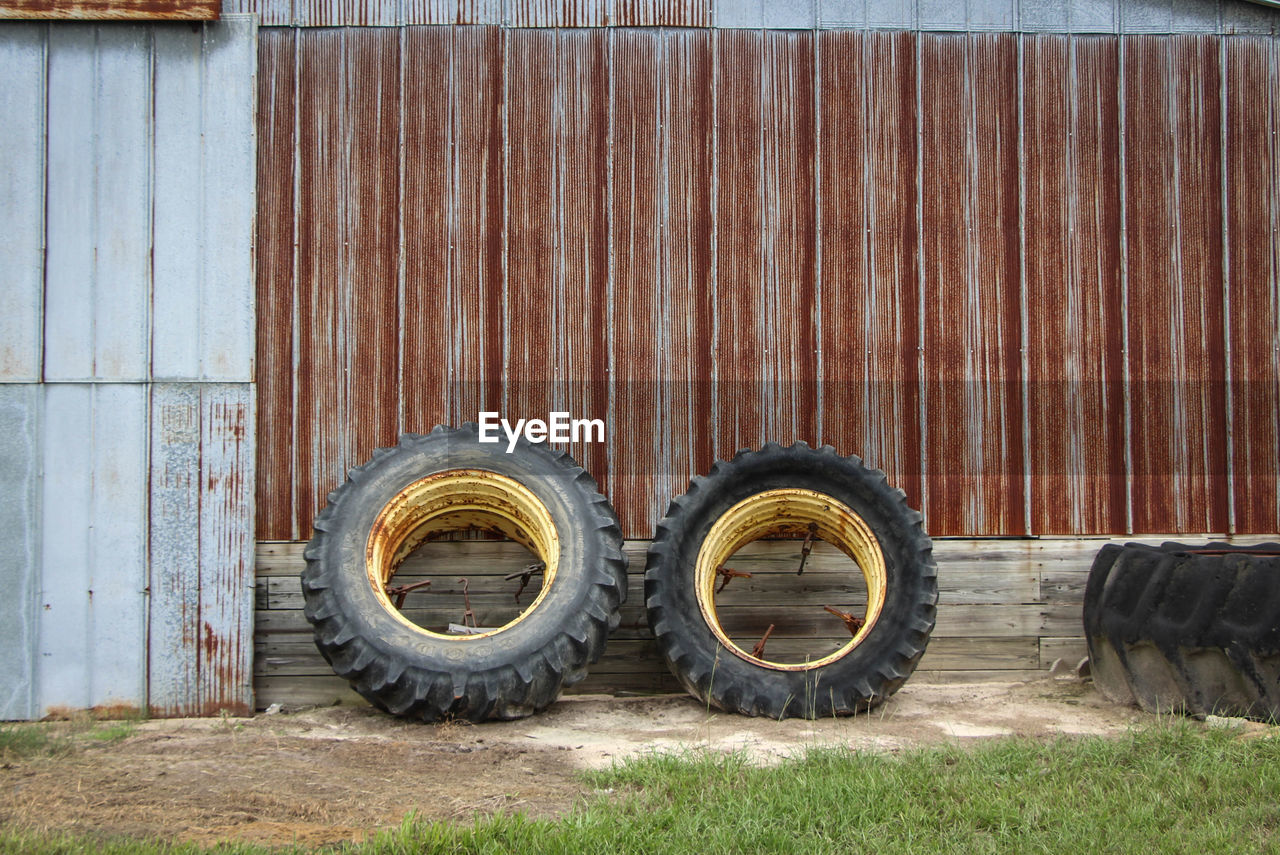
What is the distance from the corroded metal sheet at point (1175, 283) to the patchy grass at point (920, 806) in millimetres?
2544

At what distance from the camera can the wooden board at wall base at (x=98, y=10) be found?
6.63 metres

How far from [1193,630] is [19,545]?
24.5ft

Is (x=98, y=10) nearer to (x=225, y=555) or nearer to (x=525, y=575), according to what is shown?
(x=225, y=555)

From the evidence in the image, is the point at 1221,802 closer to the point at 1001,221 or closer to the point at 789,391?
the point at 789,391

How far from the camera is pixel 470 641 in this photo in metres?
5.75

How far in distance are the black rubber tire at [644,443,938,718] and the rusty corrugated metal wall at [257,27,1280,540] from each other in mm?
656

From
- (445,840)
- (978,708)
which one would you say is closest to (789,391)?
(978,708)

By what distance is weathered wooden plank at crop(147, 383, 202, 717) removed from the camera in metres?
6.48

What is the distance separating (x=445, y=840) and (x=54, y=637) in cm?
418

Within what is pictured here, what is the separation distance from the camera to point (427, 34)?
7.06 m

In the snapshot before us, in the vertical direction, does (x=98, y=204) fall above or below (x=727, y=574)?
above

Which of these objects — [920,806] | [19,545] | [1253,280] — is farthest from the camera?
[1253,280]

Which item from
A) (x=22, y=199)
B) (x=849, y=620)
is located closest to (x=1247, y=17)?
(x=849, y=620)

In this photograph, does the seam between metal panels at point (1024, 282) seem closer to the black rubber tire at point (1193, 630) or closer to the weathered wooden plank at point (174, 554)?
the black rubber tire at point (1193, 630)
